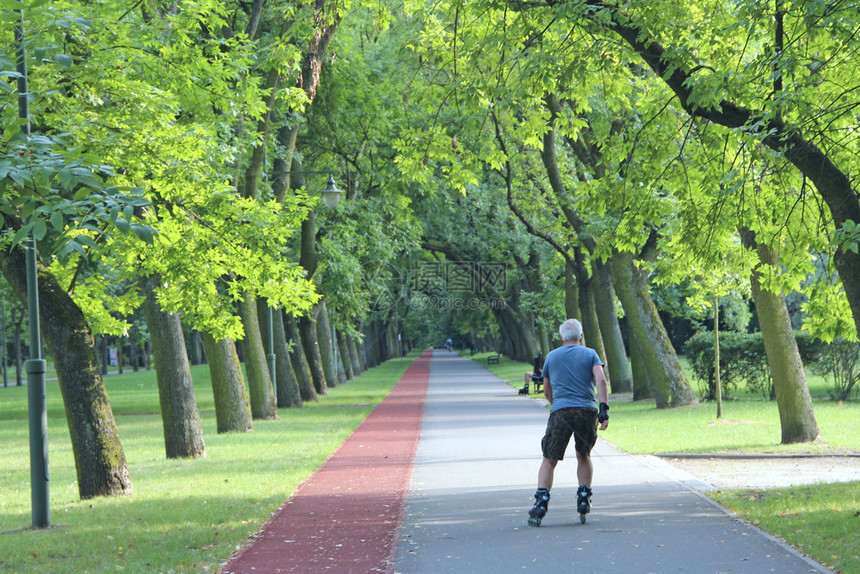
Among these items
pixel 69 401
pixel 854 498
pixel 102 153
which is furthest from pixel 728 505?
pixel 102 153

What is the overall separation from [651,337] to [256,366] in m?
8.85

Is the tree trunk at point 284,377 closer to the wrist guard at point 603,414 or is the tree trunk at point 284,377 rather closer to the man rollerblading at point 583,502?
the man rollerblading at point 583,502

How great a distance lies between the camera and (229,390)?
18.7 metres

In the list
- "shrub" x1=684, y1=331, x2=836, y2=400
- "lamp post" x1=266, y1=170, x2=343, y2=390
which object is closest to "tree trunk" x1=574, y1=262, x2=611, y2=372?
"shrub" x1=684, y1=331, x2=836, y2=400

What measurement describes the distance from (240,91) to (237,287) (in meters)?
3.02

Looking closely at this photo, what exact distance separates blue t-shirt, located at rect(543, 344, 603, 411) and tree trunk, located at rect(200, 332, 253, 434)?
35.4 ft

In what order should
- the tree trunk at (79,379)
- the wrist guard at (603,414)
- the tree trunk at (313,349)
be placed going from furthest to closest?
the tree trunk at (313,349)
the tree trunk at (79,379)
the wrist guard at (603,414)

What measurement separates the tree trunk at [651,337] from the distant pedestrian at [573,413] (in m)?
14.3

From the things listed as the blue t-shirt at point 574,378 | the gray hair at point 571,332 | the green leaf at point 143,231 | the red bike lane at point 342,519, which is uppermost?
the green leaf at point 143,231

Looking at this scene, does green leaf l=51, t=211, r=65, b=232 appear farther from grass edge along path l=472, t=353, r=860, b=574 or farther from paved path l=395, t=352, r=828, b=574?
grass edge along path l=472, t=353, r=860, b=574

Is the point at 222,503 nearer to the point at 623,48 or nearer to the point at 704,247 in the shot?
the point at 704,247

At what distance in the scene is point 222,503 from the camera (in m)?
A: 10.1

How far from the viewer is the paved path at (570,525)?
6.70 m

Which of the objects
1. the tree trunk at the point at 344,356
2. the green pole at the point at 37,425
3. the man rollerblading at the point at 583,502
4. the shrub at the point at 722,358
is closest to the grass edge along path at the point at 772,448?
the shrub at the point at 722,358
